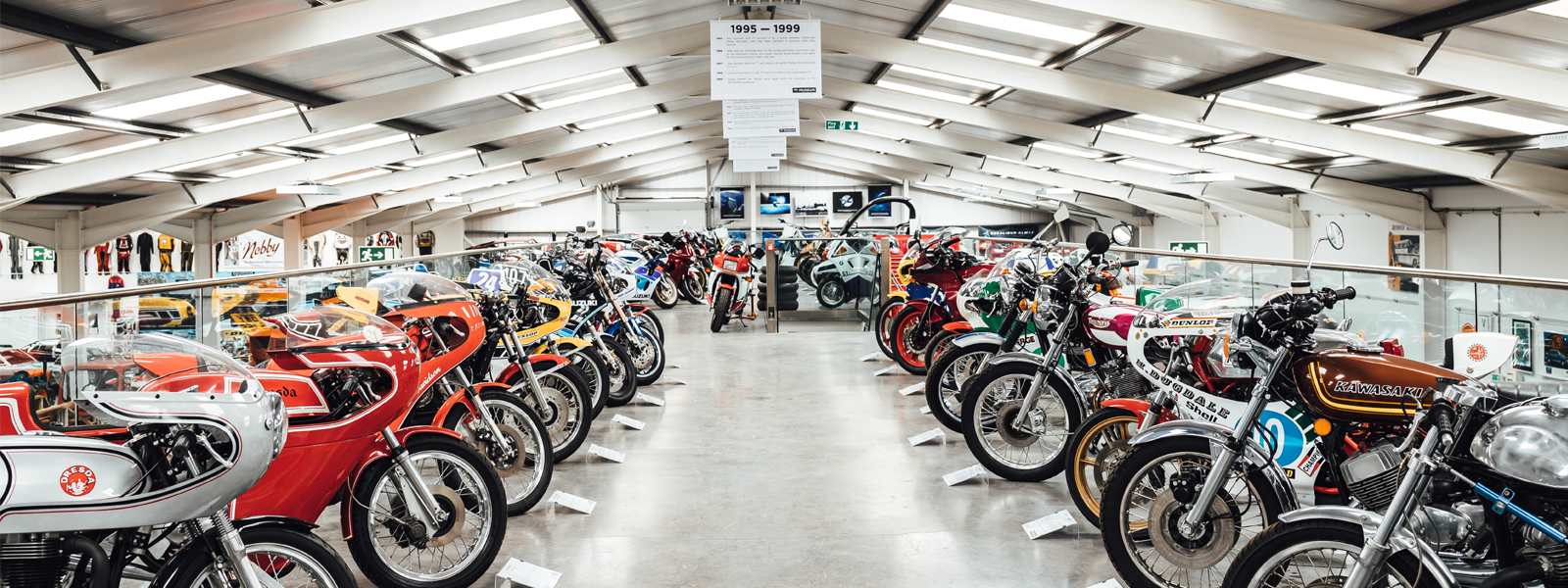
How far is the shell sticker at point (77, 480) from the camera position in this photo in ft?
5.71

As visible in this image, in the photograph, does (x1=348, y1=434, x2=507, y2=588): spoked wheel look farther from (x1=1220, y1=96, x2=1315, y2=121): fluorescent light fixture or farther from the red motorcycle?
(x1=1220, y1=96, x2=1315, y2=121): fluorescent light fixture

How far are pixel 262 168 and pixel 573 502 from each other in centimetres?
1184

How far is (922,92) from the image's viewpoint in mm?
12180

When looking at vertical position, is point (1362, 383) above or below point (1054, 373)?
above

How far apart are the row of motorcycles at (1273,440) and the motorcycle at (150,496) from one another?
2186 millimetres

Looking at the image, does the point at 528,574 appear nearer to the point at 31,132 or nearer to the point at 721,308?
the point at 721,308

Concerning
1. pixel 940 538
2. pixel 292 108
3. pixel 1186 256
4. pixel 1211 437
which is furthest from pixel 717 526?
pixel 292 108

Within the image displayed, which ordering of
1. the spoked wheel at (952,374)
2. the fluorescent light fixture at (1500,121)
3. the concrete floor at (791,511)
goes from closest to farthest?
the concrete floor at (791,511) < the spoked wheel at (952,374) < the fluorescent light fixture at (1500,121)

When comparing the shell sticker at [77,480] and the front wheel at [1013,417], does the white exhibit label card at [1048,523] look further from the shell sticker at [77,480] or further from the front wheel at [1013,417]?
the shell sticker at [77,480]

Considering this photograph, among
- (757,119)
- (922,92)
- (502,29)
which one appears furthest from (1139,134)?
(502,29)

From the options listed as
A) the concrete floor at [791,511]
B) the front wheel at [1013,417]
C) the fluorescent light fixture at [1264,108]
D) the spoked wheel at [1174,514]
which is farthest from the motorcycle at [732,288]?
the spoked wheel at [1174,514]

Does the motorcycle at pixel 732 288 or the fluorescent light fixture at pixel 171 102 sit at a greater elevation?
the fluorescent light fixture at pixel 171 102

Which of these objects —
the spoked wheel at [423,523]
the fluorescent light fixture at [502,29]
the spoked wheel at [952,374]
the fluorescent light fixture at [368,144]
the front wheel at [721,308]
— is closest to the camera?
the spoked wheel at [423,523]

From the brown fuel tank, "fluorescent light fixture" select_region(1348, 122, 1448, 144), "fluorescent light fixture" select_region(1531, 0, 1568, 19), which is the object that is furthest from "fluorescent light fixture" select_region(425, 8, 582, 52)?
"fluorescent light fixture" select_region(1348, 122, 1448, 144)
